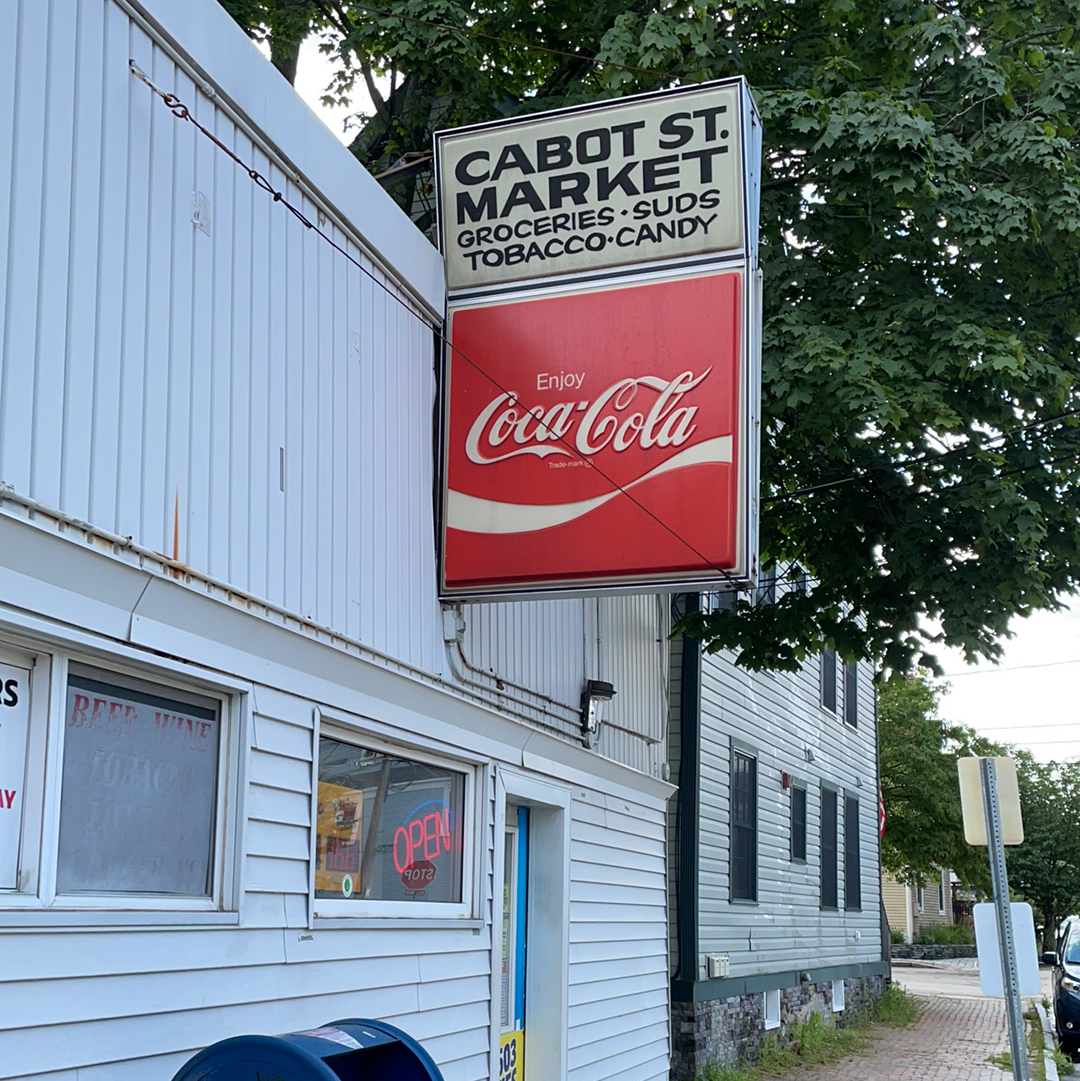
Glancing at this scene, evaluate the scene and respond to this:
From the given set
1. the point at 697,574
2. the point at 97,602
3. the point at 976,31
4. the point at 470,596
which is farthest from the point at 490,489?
the point at 976,31

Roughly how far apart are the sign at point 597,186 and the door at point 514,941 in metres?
3.60

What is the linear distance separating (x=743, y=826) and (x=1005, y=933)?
839cm

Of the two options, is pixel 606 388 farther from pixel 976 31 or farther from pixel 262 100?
pixel 976 31

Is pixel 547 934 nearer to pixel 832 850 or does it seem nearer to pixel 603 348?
pixel 603 348

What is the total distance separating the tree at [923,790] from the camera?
32.2 m

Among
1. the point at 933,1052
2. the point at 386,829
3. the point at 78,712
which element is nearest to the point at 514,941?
the point at 386,829

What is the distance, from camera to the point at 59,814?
4570mm

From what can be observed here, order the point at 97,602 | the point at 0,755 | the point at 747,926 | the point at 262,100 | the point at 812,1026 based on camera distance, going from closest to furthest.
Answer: the point at 0,755
the point at 97,602
the point at 262,100
the point at 747,926
the point at 812,1026

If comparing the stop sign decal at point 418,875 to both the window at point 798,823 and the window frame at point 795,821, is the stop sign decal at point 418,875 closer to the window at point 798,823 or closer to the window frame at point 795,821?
the window frame at point 795,821

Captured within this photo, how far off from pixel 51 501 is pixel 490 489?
11.0 ft

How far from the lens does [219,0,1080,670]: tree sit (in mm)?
9195

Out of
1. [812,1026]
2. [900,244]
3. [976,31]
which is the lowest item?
[812,1026]

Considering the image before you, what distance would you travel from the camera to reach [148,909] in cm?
490

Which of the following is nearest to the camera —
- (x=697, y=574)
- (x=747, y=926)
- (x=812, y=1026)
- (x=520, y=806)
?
(x=697, y=574)
